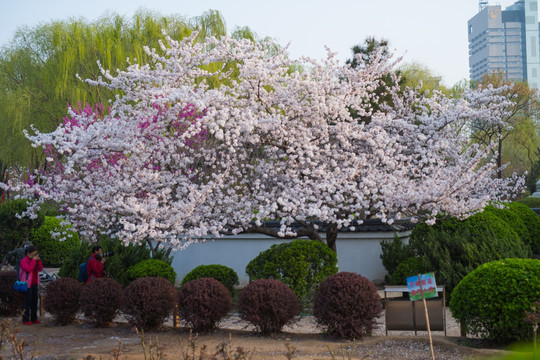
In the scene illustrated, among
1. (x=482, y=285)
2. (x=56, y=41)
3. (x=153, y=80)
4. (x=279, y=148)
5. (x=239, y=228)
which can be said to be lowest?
(x=482, y=285)

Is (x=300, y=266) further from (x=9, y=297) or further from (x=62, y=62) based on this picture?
(x=62, y=62)

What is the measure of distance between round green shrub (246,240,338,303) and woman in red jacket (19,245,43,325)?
4052 mm

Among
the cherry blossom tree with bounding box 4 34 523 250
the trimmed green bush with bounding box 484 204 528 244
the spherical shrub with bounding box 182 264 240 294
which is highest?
the cherry blossom tree with bounding box 4 34 523 250

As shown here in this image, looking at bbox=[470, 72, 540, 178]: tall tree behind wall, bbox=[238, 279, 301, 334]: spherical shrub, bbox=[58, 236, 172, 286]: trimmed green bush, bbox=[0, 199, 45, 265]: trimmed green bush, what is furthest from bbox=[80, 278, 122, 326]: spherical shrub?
bbox=[470, 72, 540, 178]: tall tree behind wall

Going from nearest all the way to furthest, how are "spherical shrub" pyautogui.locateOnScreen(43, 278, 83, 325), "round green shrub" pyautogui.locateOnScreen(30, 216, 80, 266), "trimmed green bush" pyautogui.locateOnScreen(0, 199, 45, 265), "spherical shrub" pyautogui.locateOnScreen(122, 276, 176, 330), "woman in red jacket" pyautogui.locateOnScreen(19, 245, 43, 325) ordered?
"spherical shrub" pyautogui.locateOnScreen(122, 276, 176, 330) → "spherical shrub" pyautogui.locateOnScreen(43, 278, 83, 325) → "woman in red jacket" pyautogui.locateOnScreen(19, 245, 43, 325) → "trimmed green bush" pyautogui.locateOnScreen(0, 199, 45, 265) → "round green shrub" pyautogui.locateOnScreen(30, 216, 80, 266)

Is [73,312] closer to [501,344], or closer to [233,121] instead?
[233,121]

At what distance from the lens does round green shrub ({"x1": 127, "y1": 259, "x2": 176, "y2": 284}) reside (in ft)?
39.6

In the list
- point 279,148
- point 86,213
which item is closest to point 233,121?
point 279,148

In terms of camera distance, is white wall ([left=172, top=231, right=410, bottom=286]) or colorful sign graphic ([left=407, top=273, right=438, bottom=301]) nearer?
colorful sign graphic ([left=407, top=273, right=438, bottom=301])

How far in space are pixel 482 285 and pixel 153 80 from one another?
22.8 feet

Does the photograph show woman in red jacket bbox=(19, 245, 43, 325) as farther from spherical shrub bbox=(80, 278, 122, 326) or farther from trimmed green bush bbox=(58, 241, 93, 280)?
trimmed green bush bbox=(58, 241, 93, 280)

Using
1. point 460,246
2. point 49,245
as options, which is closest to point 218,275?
point 460,246

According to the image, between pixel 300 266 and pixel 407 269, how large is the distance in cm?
271

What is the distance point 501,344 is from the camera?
7863mm
